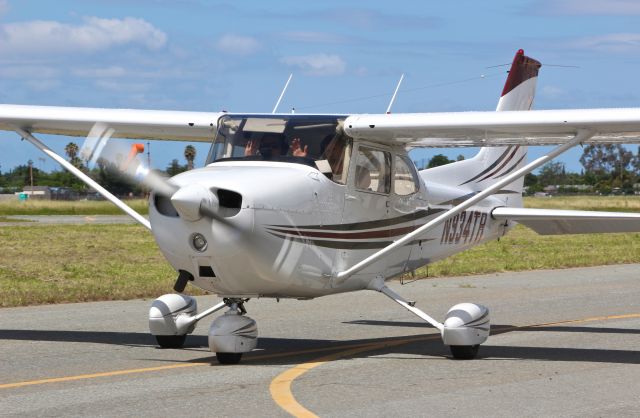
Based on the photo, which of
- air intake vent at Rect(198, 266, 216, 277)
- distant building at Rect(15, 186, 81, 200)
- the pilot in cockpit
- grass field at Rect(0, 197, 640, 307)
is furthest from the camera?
distant building at Rect(15, 186, 81, 200)

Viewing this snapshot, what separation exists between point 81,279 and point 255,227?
1001 centimetres

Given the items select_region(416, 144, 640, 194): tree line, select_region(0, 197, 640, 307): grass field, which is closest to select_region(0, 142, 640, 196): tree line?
select_region(416, 144, 640, 194): tree line

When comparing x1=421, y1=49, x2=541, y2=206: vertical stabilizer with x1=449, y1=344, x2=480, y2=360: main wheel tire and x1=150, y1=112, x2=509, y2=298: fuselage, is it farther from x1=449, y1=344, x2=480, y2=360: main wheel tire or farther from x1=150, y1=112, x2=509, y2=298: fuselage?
x1=449, y1=344, x2=480, y2=360: main wheel tire

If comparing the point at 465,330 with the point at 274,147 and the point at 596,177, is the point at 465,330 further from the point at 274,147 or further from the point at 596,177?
the point at 596,177

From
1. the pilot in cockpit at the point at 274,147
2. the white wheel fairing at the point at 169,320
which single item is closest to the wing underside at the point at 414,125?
the pilot in cockpit at the point at 274,147

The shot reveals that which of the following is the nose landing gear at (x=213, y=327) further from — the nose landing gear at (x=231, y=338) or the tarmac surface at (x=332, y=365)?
the tarmac surface at (x=332, y=365)

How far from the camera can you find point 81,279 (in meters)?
18.4

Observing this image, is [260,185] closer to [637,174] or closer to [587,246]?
[587,246]

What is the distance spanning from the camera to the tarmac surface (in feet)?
24.7

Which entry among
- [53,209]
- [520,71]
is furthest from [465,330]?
[53,209]

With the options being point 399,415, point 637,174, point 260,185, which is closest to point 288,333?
point 260,185

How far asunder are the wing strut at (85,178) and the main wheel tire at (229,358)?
5.09ft

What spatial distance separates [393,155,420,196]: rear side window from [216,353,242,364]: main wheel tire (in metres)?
2.85

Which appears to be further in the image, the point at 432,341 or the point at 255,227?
the point at 432,341
